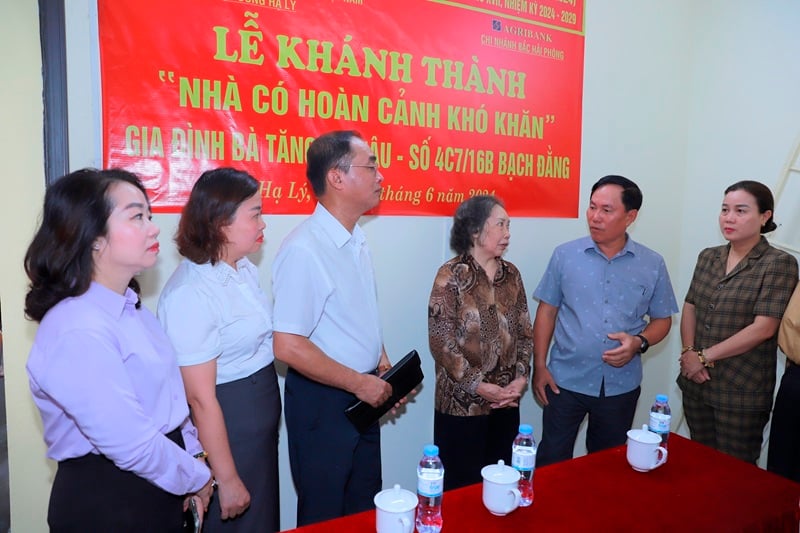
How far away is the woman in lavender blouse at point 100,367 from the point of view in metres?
1.09

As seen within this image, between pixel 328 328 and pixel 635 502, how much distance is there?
1025 mm

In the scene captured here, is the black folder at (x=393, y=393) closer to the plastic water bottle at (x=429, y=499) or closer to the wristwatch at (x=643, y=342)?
the plastic water bottle at (x=429, y=499)

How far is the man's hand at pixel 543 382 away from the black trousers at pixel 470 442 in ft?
1.00

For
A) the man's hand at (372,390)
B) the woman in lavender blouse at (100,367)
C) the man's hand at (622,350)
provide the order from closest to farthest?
1. the woman in lavender blouse at (100,367)
2. the man's hand at (372,390)
3. the man's hand at (622,350)

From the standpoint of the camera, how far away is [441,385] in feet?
7.27

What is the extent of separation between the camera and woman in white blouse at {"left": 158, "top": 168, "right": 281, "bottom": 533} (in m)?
1.44

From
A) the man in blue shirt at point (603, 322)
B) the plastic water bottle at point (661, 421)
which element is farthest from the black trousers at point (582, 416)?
the plastic water bottle at point (661, 421)

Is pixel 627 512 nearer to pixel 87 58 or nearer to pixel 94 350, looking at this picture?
pixel 94 350

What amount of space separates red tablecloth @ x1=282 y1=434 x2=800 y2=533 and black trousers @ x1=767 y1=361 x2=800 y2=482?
0.82 metres

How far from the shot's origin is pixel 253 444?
1.60m

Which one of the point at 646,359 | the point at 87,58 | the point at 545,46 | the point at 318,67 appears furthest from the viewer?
the point at 646,359

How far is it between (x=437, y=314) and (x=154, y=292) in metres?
1.07

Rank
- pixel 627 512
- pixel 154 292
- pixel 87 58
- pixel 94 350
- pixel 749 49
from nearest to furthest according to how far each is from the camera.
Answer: pixel 94 350 → pixel 627 512 → pixel 87 58 → pixel 154 292 → pixel 749 49

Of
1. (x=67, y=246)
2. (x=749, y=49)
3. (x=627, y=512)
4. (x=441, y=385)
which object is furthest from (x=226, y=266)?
(x=749, y=49)
